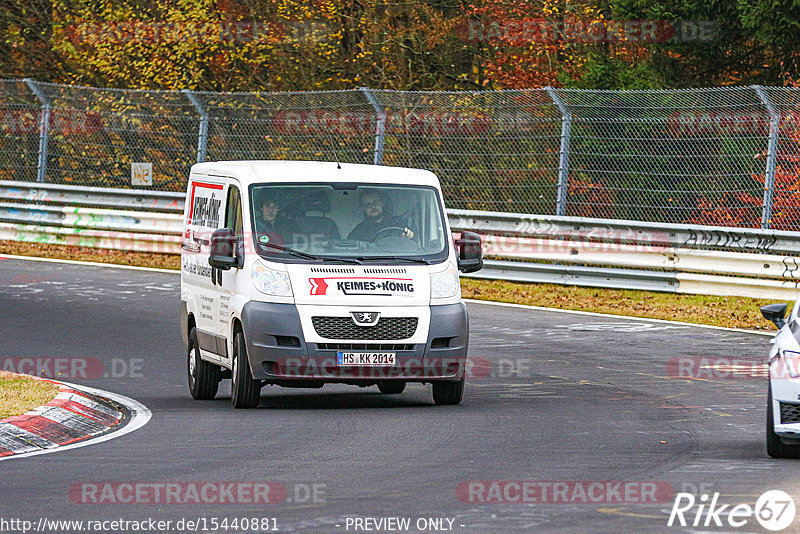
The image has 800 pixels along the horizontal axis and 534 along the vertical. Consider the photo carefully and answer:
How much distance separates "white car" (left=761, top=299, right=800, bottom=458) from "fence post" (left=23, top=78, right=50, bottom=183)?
19.6 m

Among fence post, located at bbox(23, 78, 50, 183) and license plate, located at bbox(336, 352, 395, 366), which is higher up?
fence post, located at bbox(23, 78, 50, 183)

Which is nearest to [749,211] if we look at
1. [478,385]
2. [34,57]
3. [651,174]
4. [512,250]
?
[651,174]

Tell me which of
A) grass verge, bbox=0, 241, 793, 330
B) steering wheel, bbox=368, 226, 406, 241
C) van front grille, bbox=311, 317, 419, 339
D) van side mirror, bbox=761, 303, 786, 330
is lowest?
grass verge, bbox=0, 241, 793, 330

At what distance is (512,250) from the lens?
23.0 metres

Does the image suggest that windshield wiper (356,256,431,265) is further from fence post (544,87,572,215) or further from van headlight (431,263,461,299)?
fence post (544,87,572,215)

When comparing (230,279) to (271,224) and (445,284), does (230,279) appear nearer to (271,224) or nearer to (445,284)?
(271,224)

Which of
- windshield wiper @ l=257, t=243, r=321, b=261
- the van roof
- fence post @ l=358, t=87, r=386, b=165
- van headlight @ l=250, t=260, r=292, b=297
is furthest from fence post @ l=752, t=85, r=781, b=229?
van headlight @ l=250, t=260, r=292, b=297

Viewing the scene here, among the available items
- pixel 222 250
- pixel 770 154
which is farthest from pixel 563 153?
pixel 222 250

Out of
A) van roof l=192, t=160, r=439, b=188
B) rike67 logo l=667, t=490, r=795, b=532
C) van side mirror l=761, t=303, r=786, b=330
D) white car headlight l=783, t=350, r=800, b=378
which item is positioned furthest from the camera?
van roof l=192, t=160, r=439, b=188

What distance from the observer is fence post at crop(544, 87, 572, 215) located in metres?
22.6

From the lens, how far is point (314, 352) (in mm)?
12422

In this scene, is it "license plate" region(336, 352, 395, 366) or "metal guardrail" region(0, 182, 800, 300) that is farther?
"metal guardrail" region(0, 182, 800, 300)

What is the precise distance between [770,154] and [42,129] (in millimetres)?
13485

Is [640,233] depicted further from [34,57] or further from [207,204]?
[34,57]
